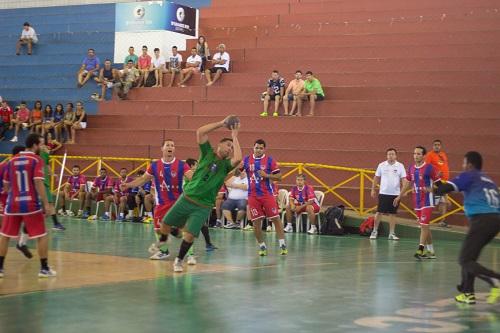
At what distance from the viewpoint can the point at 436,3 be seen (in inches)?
1237

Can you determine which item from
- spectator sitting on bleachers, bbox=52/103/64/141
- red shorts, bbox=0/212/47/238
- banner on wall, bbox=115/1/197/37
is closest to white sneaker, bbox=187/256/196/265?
red shorts, bbox=0/212/47/238

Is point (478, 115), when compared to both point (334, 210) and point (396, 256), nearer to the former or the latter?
point (334, 210)

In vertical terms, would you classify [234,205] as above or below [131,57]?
below

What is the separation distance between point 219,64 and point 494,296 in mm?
21158

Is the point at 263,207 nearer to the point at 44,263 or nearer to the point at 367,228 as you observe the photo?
the point at 44,263

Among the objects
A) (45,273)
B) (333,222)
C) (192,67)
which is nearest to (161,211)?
(45,273)

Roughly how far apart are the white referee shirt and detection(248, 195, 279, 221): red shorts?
5534 mm

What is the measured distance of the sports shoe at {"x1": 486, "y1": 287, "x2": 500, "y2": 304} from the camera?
10.6 m

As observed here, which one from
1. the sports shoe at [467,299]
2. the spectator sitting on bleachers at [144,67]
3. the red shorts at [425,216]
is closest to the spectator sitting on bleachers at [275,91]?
the spectator sitting on bleachers at [144,67]

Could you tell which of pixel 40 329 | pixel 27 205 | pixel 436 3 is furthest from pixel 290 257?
pixel 436 3

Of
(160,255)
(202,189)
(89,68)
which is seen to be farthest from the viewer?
(89,68)

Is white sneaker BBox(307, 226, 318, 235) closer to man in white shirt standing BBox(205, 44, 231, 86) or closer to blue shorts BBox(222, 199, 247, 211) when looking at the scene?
blue shorts BBox(222, 199, 247, 211)

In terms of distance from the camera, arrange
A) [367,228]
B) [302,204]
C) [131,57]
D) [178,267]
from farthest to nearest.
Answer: [131,57], [302,204], [367,228], [178,267]

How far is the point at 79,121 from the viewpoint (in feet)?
99.5
